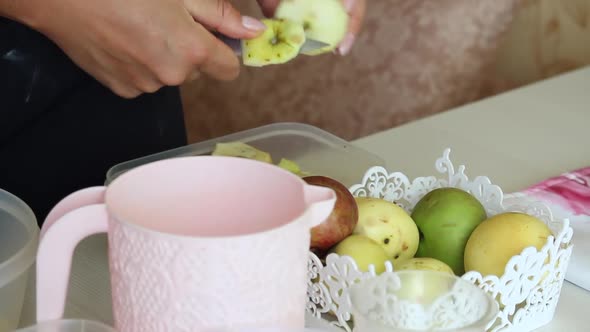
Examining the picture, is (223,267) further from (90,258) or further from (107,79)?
(107,79)

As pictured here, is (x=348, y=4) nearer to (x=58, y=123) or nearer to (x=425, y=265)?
(x=425, y=265)

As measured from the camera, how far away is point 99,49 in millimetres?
845

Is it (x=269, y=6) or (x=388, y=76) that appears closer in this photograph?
(x=269, y=6)

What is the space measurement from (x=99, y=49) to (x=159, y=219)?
1.28 ft

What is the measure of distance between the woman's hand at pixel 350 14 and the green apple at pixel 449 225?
224 mm

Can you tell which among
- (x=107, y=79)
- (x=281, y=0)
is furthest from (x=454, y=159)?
(x=107, y=79)

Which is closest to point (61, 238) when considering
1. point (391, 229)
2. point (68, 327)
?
point (68, 327)

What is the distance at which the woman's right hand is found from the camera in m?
0.80

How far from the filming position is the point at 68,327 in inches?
19.7

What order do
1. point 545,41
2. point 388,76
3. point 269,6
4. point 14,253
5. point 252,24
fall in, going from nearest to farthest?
1. point 14,253
2. point 252,24
3. point 269,6
4. point 545,41
5. point 388,76

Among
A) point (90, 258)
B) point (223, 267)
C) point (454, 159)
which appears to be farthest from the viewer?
point (454, 159)

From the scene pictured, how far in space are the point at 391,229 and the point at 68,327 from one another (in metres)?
0.29

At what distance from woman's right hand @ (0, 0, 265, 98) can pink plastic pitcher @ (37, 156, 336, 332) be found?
1.10ft

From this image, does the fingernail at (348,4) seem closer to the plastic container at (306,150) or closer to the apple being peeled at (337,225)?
the plastic container at (306,150)
